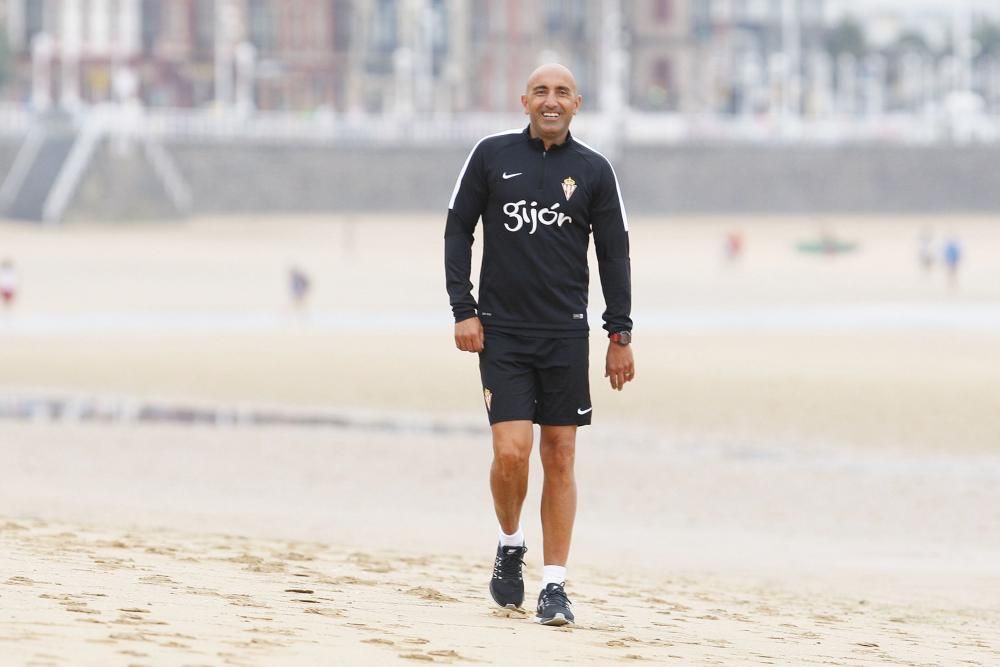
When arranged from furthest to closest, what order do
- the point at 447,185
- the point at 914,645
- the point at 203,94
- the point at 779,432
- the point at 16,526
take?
the point at 203,94, the point at 447,185, the point at 779,432, the point at 16,526, the point at 914,645

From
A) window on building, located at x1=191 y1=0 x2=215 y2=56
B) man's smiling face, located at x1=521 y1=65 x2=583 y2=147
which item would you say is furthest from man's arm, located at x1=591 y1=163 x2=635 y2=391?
window on building, located at x1=191 y1=0 x2=215 y2=56

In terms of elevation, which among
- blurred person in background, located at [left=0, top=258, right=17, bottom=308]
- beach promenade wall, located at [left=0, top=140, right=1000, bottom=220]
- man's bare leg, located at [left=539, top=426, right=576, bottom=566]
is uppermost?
beach promenade wall, located at [left=0, top=140, right=1000, bottom=220]

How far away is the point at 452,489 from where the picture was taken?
46.2 ft

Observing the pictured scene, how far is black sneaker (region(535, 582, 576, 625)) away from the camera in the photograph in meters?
6.62

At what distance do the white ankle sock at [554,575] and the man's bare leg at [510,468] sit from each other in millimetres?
260

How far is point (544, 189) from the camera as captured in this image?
22.4 feet

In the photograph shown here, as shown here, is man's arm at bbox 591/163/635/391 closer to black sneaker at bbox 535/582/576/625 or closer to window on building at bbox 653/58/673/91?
black sneaker at bbox 535/582/576/625

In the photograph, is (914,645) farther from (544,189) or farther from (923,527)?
(923,527)

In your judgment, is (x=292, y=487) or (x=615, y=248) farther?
(x=292, y=487)

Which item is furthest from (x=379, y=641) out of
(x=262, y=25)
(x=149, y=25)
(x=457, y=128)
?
(x=262, y=25)

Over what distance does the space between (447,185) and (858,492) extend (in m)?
57.8

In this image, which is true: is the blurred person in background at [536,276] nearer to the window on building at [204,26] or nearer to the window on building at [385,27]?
the window on building at [204,26]

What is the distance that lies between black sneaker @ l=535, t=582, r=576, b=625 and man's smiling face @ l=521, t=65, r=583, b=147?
1.54 meters

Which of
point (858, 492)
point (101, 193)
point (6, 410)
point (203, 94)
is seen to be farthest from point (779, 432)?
point (203, 94)
